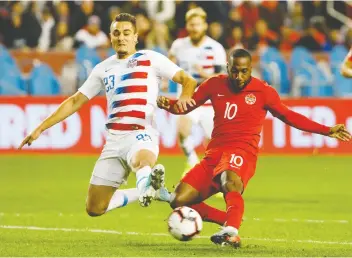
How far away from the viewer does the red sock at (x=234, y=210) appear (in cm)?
912

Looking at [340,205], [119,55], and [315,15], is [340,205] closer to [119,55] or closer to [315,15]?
[119,55]

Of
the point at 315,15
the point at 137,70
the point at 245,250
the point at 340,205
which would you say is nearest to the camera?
the point at 245,250

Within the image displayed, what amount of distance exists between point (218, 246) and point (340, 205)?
4050 millimetres

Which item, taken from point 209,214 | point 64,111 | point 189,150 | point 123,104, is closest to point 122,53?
point 123,104

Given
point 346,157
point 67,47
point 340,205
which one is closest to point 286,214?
point 340,205

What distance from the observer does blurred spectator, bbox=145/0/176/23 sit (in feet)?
74.1

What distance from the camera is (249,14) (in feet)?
75.8

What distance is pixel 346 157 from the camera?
19.5 meters

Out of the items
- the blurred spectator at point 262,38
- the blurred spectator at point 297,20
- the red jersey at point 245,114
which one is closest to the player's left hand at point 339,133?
the red jersey at point 245,114

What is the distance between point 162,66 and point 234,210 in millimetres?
1895

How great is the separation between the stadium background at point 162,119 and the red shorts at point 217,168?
0.57 m

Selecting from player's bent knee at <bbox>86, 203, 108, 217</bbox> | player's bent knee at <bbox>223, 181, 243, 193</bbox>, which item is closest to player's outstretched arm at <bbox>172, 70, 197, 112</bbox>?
player's bent knee at <bbox>223, 181, 243, 193</bbox>

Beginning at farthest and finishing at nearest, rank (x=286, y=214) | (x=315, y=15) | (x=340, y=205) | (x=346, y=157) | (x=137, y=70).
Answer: (x=315, y=15)
(x=346, y=157)
(x=340, y=205)
(x=286, y=214)
(x=137, y=70)

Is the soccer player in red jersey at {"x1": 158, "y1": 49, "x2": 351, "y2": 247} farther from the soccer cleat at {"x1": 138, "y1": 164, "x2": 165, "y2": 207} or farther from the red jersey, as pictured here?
the soccer cleat at {"x1": 138, "y1": 164, "x2": 165, "y2": 207}
